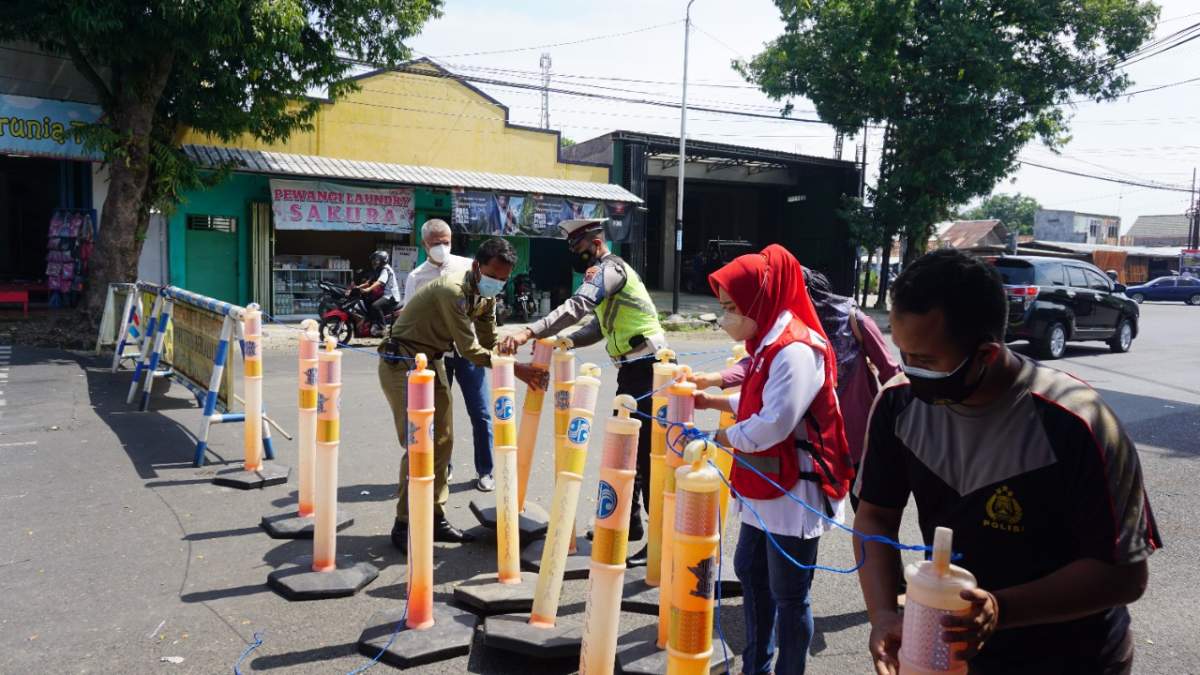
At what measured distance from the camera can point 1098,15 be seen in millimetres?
22719

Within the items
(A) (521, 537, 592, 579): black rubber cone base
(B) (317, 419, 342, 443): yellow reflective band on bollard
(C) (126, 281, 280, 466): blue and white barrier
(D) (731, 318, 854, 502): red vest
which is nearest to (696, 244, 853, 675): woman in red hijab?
→ (D) (731, 318, 854, 502): red vest

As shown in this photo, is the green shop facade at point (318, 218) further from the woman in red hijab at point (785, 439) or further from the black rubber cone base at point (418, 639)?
the woman in red hijab at point (785, 439)

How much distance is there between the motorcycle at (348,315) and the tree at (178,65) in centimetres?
303

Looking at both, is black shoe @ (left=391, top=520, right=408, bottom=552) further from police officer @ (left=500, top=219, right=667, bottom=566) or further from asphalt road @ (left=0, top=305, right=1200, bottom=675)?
police officer @ (left=500, top=219, right=667, bottom=566)

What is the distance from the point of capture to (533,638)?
366cm

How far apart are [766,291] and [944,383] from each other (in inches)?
51.7

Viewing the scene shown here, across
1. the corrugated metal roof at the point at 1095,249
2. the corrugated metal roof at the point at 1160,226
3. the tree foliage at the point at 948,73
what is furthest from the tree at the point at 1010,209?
the tree foliage at the point at 948,73

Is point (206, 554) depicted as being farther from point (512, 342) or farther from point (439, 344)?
point (512, 342)

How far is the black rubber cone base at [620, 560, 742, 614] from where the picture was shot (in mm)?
4234

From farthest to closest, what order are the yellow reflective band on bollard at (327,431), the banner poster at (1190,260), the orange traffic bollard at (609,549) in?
the banner poster at (1190,260) → the yellow reflective band on bollard at (327,431) → the orange traffic bollard at (609,549)

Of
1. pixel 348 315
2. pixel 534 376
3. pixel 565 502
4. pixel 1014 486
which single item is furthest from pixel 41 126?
A: pixel 1014 486

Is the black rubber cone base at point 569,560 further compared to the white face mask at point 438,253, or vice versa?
the white face mask at point 438,253

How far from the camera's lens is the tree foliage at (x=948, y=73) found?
894 inches

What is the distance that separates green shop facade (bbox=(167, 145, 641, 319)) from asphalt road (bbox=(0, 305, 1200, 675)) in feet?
28.5
